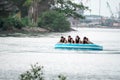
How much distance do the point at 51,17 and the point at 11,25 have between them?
2326 centimetres

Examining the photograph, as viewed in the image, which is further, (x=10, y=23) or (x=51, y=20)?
(x=51, y=20)

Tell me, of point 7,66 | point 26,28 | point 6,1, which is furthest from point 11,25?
point 6,1

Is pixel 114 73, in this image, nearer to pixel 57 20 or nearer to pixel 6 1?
pixel 6 1

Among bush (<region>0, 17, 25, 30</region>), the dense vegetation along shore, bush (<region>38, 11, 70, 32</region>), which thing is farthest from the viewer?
bush (<region>38, 11, 70, 32</region>)

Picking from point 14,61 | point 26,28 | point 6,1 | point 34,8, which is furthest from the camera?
point 34,8

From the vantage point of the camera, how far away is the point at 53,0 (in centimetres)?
14462

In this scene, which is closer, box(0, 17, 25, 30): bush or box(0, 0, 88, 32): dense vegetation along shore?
box(0, 17, 25, 30): bush

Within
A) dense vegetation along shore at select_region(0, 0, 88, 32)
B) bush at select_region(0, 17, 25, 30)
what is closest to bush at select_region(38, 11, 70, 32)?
dense vegetation along shore at select_region(0, 0, 88, 32)

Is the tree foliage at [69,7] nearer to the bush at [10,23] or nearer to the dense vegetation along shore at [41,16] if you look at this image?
the dense vegetation along shore at [41,16]

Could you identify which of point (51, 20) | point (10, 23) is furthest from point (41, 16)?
point (10, 23)

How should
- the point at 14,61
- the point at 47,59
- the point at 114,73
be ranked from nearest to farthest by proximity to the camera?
the point at 114,73 → the point at 14,61 → the point at 47,59

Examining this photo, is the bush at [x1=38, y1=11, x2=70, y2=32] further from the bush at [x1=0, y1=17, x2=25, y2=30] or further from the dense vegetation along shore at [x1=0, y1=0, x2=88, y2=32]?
the bush at [x1=0, y1=17, x2=25, y2=30]

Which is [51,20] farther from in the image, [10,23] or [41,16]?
[10,23]

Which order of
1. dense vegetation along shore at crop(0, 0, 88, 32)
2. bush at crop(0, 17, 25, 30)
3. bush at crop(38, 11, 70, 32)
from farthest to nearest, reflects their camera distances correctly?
bush at crop(38, 11, 70, 32)
dense vegetation along shore at crop(0, 0, 88, 32)
bush at crop(0, 17, 25, 30)
